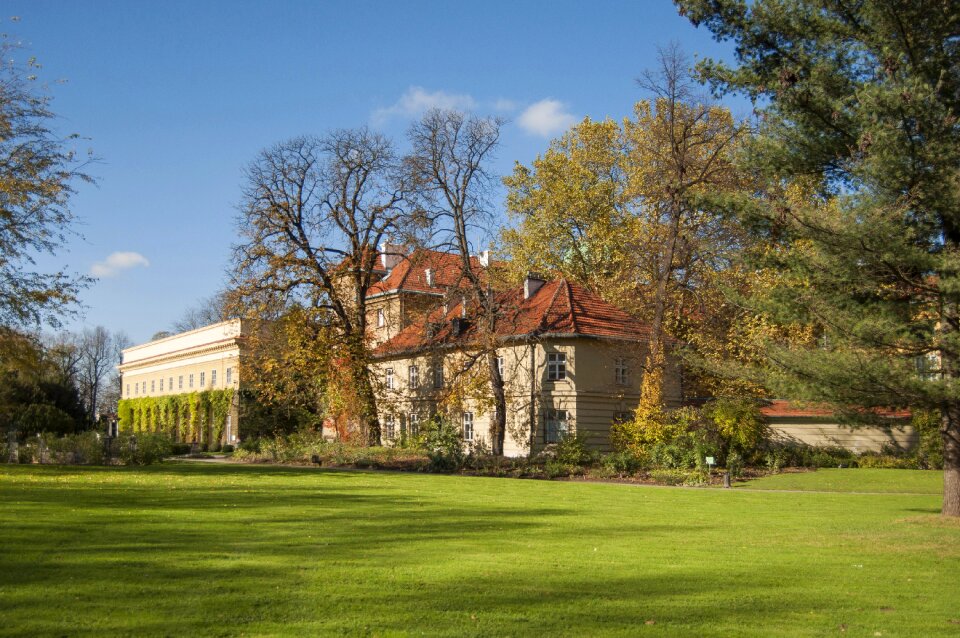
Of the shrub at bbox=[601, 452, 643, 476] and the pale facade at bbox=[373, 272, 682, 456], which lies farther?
the pale facade at bbox=[373, 272, 682, 456]

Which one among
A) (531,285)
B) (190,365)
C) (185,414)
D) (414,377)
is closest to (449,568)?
(531,285)

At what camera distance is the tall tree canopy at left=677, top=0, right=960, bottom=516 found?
15.6 meters

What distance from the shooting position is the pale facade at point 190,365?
2393 inches

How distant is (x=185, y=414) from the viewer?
6619cm

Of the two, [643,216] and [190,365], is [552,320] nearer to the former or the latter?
[643,216]

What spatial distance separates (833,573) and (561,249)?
37975 mm

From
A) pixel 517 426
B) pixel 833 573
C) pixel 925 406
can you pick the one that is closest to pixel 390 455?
pixel 517 426

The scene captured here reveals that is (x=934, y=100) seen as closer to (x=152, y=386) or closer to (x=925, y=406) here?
(x=925, y=406)

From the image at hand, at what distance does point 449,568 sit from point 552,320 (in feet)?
103

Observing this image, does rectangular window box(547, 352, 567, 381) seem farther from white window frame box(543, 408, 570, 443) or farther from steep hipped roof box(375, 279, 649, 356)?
white window frame box(543, 408, 570, 443)

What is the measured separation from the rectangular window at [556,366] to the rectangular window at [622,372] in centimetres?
265

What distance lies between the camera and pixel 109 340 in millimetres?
104000

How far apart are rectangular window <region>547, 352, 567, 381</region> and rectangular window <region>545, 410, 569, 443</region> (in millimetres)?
1545

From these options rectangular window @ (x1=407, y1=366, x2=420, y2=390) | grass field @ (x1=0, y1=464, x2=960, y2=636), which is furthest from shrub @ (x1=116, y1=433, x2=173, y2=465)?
rectangular window @ (x1=407, y1=366, x2=420, y2=390)
